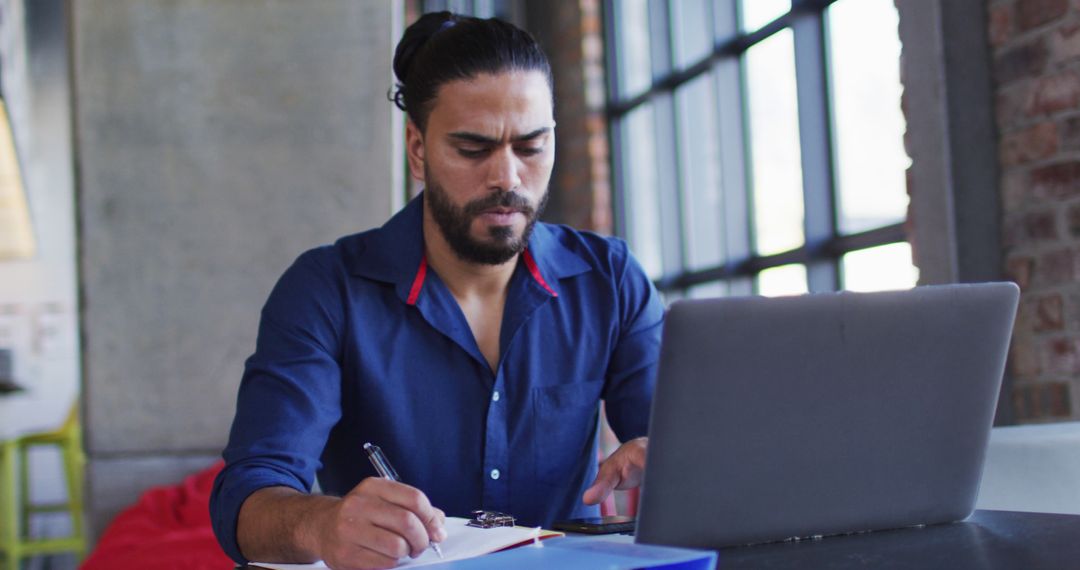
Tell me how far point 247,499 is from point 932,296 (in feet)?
2.35

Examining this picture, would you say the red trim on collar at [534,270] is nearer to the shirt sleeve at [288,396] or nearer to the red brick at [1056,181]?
the shirt sleeve at [288,396]

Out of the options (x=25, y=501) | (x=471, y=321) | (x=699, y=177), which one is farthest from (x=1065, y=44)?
(x=25, y=501)

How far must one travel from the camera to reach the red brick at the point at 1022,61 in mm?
2219

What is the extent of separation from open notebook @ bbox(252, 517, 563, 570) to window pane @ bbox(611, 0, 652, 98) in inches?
158

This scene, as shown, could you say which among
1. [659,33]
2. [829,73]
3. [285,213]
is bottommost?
[285,213]

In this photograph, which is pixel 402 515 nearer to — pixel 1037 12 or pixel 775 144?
pixel 1037 12

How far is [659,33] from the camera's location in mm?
4672

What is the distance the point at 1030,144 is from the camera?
225 centimetres

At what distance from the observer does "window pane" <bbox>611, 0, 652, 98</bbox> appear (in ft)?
16.1

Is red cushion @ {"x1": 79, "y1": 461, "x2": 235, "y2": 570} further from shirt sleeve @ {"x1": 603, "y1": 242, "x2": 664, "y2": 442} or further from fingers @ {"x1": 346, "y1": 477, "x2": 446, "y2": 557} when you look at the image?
fingers @ {"x1": 346, "y1": 477, "x2": 446, "y2": 557}

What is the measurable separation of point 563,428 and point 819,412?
0.70 m

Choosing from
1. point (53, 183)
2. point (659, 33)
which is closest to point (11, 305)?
point (53, 183)

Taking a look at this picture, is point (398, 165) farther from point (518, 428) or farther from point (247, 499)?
point (247, 499)

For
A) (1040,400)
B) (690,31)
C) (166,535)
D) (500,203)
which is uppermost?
(690,31)
